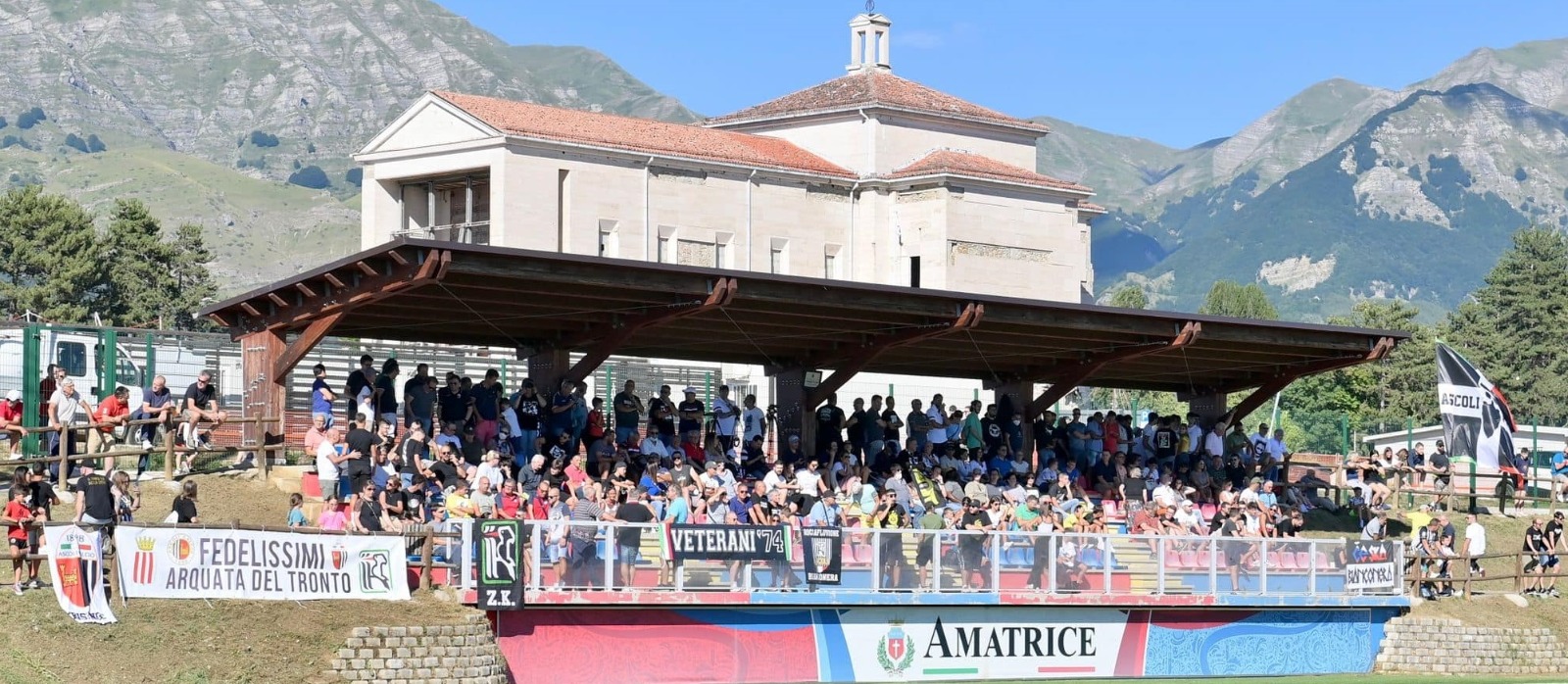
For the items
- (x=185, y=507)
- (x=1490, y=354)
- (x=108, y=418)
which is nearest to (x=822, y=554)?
(x=185, y=507)

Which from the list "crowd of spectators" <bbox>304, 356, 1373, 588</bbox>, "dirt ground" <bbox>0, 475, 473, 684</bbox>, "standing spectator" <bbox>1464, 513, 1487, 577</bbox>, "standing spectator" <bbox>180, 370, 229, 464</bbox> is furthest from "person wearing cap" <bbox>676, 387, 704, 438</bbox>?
"standing spectator" <bbox>1464, 513, 1487, 577</bbox>

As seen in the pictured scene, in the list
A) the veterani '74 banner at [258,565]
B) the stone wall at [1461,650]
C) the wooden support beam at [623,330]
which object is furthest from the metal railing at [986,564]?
the wooden support beam at [623,330]

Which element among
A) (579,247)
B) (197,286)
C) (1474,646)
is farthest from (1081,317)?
(197,286)

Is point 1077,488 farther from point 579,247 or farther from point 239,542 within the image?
point 579,247

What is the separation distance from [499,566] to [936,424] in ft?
41.4

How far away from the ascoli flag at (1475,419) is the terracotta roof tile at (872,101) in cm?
2703

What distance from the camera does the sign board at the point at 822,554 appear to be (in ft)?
84.6

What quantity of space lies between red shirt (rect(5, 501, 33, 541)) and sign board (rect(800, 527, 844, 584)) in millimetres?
9085

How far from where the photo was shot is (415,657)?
2255 cm

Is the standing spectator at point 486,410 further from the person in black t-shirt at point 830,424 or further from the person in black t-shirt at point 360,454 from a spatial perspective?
the person in black t-shirt at point 830,424

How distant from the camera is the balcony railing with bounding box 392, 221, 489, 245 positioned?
60.3m

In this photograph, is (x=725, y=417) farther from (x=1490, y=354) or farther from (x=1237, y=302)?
(x=1237, y=302)

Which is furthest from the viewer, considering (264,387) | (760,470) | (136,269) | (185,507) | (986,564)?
(136,269)

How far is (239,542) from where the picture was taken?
72.3 feet
